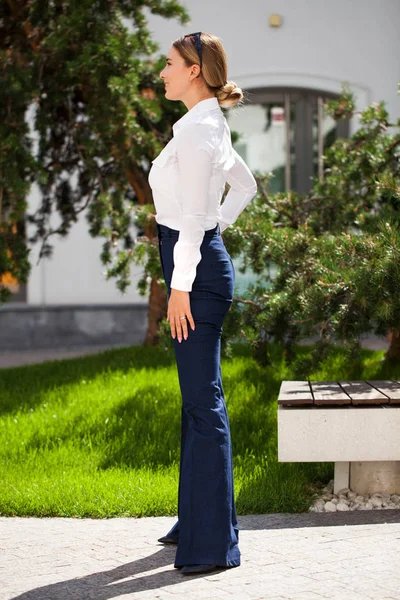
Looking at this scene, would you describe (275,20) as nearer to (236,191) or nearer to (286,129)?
(286,129)

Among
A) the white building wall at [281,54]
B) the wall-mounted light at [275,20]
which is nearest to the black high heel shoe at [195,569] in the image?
the white building wall at [281,54]

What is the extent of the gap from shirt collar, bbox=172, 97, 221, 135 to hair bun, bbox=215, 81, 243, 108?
3 cm

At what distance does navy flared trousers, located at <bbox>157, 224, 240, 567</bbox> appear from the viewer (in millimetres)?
3828

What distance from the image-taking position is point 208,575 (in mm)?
3805

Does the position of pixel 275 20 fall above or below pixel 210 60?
above

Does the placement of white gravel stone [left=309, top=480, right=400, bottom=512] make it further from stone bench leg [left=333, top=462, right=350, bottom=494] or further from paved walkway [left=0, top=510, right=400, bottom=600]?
paved walkway [left=0, top=510, right=400, bottom=600]

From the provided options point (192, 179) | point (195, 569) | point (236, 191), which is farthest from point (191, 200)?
point (195, 569)

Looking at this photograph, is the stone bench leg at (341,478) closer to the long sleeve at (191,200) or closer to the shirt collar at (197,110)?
the long sleeve at (191,200)

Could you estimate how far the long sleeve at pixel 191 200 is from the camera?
145 inches

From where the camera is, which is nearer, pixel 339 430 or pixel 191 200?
pixel 191 200

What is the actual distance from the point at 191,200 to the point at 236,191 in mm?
611

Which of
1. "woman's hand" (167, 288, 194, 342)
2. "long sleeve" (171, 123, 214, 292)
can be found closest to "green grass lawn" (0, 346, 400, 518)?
"woman's hand" (167, 288, 194, 342)

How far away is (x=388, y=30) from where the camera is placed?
535 inches

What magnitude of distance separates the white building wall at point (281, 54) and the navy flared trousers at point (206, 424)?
9583 millimetres
